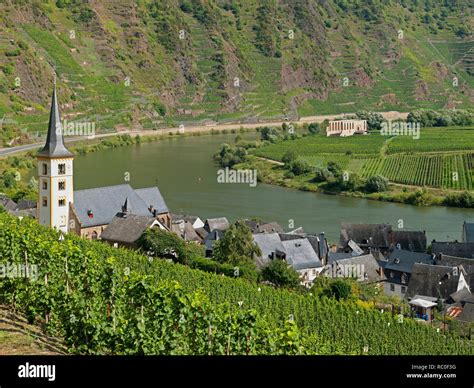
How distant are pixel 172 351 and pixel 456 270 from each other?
21027 mm

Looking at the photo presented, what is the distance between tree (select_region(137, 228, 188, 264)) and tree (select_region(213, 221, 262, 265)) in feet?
4.75

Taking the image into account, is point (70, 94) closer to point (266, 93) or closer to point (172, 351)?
point (266, 93)

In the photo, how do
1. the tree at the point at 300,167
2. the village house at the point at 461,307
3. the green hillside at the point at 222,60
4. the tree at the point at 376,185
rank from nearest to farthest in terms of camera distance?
the village house at the point at 461,307 → the tree at the point at 376,185 → the tree at the point at 300,167 → the green hillside at the point at 222,60

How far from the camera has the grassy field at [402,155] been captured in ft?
217

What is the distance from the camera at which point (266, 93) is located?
125m

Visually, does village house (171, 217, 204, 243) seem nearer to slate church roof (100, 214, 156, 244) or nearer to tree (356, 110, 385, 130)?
slate church roof (100, 214, 156, 244)

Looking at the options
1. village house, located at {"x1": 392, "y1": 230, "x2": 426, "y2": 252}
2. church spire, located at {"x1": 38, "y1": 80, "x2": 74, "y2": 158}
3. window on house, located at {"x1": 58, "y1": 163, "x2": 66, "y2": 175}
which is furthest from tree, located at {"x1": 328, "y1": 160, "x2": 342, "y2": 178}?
church spire, located at {"x1": 38, "y1": 80, "x2": 74, "y2": 158}

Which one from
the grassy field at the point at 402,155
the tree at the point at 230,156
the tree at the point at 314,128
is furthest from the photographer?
the tree at the point at 314,128

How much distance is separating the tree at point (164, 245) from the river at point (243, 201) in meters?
13.1

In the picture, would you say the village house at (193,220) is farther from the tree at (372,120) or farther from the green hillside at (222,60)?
the tree at (372,120)

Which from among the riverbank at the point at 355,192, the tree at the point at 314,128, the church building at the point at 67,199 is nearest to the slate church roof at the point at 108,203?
the church building at the point at 67,199

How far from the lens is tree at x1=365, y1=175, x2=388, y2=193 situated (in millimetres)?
60531

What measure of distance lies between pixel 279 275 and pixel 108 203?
1073 centimetres
